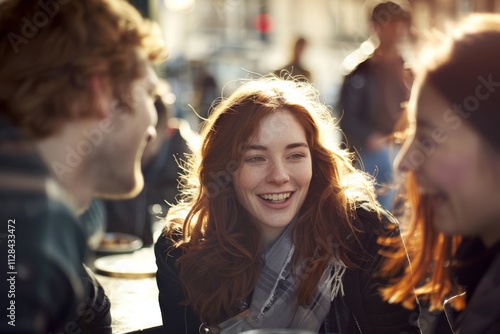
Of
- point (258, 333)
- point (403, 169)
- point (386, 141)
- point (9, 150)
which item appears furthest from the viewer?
point (386, 141)

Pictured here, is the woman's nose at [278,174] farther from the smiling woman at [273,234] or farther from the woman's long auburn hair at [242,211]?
the woman's long auburn hair at [242,211]

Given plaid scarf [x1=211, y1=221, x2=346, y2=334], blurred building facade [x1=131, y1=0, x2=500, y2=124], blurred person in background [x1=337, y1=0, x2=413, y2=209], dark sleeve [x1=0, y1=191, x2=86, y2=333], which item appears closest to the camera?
dark sleeve [x1=0, y1=191, x2=86, y2=333]

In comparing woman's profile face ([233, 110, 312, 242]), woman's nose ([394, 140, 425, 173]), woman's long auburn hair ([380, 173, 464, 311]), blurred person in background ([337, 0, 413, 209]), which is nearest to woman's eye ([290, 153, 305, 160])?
woman's profile face ([233, 110, 312, 242])

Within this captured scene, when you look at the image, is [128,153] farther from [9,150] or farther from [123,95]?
[9,150]

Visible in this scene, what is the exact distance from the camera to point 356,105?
450cm

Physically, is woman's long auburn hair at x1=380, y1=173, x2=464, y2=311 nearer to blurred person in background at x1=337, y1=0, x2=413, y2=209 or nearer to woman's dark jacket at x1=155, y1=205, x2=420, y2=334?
woman's dark jacket at x1=155, y1=205, x2=420, y2=334

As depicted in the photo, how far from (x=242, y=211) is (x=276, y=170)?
10.1 inches

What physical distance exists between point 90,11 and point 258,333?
0.80m

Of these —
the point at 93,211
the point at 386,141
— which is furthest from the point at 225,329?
the point at 386,141

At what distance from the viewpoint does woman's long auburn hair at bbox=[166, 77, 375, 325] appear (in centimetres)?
213

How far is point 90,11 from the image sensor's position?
1.52 meters

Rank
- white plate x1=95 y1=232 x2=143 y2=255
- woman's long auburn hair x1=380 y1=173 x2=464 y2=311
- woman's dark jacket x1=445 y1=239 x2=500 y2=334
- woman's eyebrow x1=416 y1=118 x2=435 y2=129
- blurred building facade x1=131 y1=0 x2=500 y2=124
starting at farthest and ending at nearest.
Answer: blurred building facade x1=131 y1=0 x2=500 y2=124, white plate x1=95 y1=232 x2=143 y2=255, woman's long auburn hair x1=380 y1=173 x2=464 y2=311, woman's eyebrow x1=416 y1=118 x2=435 y2=129, woman's dark jacket x1=445 y1=239 x2=500 y2=334

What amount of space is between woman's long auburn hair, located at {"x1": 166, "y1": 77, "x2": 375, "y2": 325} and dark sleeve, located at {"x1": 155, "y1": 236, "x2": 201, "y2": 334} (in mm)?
33

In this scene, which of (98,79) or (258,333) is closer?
(258,333)
